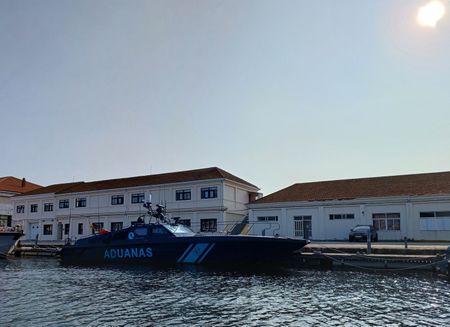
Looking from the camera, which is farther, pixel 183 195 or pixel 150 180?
pixel 150 180

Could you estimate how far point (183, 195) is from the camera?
125ft

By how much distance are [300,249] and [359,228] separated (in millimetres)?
9941

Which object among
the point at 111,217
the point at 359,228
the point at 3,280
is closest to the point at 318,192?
the point at 359,228

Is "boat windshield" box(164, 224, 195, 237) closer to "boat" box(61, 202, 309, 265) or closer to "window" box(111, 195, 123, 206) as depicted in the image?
"boat" box(61, 202, 309, 265)

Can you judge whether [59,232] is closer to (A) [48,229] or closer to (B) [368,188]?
(A) [48,229]

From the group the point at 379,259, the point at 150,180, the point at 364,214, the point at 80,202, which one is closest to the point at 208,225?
the point at 150,180

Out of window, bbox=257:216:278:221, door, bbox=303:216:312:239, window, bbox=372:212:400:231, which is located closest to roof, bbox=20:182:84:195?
window, bbox=257:216:278:221

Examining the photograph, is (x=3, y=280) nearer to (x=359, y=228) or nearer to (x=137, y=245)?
(x=137, y=245)

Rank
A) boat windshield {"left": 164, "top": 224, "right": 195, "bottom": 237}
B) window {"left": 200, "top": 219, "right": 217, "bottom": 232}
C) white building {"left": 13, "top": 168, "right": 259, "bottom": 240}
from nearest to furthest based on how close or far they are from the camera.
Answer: boat windshield {"left": 164, "top": 224, "right": 195, "bottom": 237} < window {"left": 200, "top": 219, "right": 217, "bottom": 232} < white building {"left": 13, "top": 168, "right": 259, "bottom": 240}

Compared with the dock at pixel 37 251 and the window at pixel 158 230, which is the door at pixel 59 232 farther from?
the window at pixel 158 230

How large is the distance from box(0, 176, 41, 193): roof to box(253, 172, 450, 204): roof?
34.9 meters

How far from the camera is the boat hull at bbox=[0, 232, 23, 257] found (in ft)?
99.8

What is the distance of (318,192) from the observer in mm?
33406

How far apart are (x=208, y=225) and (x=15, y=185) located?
3195cm
